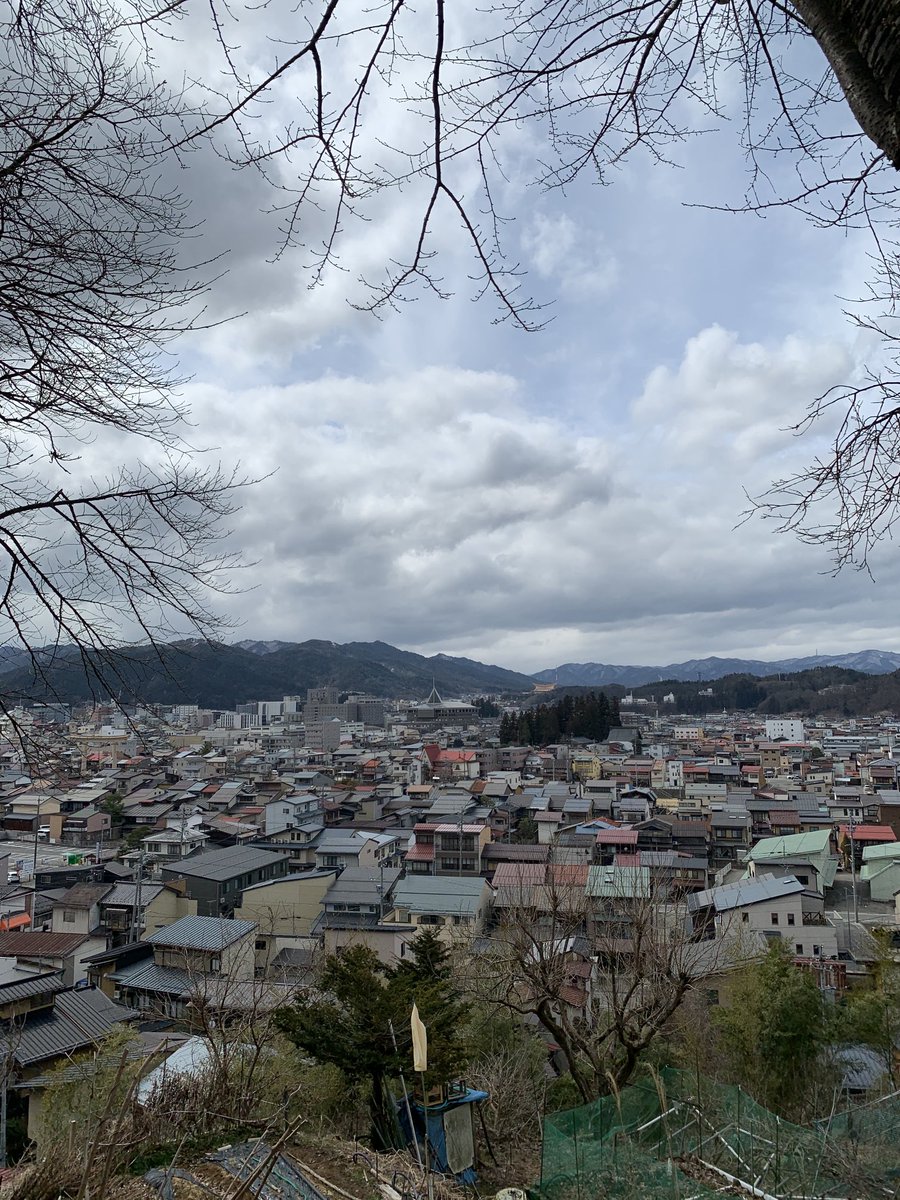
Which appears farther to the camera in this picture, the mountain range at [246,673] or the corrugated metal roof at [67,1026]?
the corrugated metal roof at [67,1026]

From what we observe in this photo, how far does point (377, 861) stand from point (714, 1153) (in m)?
15.2

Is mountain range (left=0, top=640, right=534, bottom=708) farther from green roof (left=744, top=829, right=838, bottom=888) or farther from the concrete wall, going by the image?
green roof (left=744, top=829, right=838, bottom=888)

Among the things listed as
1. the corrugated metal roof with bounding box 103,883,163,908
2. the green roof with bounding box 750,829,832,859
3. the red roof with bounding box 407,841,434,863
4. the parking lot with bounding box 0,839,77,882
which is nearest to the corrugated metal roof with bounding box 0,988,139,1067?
the corrugated metal roof with bounding box 103,883,163,908

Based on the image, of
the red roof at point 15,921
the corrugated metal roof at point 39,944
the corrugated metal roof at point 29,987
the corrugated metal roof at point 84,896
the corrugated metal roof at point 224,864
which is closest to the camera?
the corrugated metal roof at point 29,987

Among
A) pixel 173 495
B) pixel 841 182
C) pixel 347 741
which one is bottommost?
pixel 347 741

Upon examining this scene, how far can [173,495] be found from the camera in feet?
5.85

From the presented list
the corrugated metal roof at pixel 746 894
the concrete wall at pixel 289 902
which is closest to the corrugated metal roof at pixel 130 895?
the concrete wall at pixel 289 902

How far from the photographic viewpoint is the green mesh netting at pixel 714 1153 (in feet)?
8.79

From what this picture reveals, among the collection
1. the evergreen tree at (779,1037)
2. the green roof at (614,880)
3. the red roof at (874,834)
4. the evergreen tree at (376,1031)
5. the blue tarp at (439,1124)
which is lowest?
the red roof at (874,834)

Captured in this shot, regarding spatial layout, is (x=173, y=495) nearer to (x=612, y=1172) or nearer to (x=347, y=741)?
(x=612, y=1172)

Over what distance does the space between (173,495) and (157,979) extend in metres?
10.2

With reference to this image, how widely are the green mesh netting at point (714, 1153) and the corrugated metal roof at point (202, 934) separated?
24.8 ft

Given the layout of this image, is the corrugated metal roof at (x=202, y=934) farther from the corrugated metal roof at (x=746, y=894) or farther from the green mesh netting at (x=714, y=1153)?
the green mesh netting at (x=714, y=1153)

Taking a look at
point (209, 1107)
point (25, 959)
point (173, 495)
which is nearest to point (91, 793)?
point (25, 959)
